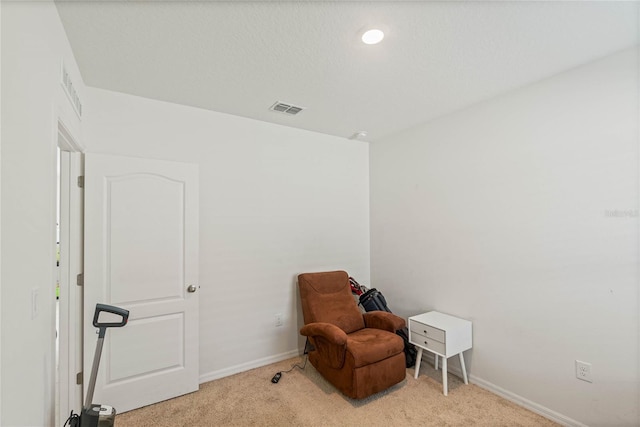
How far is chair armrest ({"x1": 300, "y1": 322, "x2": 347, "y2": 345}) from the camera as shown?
99.1 inches

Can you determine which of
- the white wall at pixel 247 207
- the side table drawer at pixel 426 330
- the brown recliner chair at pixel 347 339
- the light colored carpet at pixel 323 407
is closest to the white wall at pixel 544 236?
the light colored carpet at pixel 323 407

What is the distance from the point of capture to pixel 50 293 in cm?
148

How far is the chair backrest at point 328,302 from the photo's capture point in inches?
122

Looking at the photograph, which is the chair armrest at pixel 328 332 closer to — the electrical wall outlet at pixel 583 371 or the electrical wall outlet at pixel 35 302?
the electrical wall outlet at pixel 583 371

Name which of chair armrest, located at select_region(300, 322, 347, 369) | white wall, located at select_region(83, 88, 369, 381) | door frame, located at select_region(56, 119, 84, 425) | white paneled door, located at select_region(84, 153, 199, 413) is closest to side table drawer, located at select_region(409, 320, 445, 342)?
chair armrest, located at select_region(300, 322, 347, 369)

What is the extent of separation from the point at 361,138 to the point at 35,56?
310 centimetres

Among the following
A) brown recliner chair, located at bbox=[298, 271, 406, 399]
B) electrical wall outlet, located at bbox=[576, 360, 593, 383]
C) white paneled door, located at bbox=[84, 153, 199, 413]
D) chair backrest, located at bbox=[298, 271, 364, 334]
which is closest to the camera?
electrical wall outlet, located at bbox=[576, 360, 593, 383]

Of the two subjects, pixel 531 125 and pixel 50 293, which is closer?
pixel 50 293

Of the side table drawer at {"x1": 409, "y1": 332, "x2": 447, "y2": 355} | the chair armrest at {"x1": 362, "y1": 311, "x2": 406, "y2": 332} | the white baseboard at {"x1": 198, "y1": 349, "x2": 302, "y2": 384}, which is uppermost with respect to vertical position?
the chair armrest at {"x1": 362, "y1": 311, "x2": 406, "y2": 332}

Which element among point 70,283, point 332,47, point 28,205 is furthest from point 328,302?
point 28,205

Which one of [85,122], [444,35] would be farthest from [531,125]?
[85,122]

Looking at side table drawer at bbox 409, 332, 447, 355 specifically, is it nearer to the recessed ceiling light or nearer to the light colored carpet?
the light colored carpet

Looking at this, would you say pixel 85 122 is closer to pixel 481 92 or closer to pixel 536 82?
pixel 481 92

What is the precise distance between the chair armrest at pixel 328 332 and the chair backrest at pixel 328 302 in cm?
22
